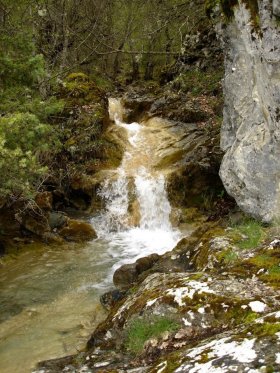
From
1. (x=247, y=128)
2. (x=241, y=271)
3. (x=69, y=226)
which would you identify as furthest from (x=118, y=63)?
(x=241, y=271)

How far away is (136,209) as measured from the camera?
13781mm

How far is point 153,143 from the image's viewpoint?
16.3 m

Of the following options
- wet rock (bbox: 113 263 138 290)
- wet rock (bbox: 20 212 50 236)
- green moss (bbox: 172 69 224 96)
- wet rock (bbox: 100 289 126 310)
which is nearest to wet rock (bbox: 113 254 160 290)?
wet rock (bbox: 113 263 138 290)

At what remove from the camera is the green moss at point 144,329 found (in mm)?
4643

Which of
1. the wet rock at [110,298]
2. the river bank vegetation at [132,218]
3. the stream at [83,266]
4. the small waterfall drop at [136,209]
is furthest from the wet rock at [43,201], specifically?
the wet rock at [110,298]

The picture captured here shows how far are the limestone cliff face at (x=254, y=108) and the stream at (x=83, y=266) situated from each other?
11.5ft

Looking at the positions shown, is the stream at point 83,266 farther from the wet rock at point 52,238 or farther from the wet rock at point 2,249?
the wet rock at point 2,249

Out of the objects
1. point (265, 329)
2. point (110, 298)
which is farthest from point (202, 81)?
point (265, 329)

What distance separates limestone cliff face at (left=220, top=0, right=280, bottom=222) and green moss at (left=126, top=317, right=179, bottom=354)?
394cm

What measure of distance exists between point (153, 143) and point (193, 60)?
4154mm

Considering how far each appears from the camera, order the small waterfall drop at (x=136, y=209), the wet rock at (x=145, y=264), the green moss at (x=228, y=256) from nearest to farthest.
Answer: the green moss at (x=228, y=256)
the wet rock at (x=145, y=264)
the small waterfall drop at (x=136, y=209)

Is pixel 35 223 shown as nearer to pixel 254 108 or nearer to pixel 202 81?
pixel 254 108

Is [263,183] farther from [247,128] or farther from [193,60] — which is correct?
[193,60]

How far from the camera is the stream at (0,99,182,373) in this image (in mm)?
6438
